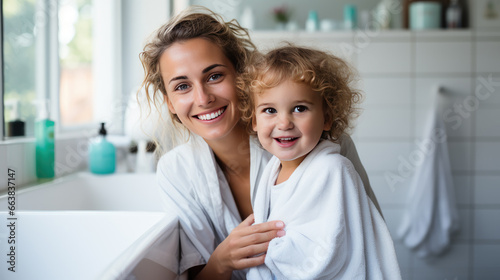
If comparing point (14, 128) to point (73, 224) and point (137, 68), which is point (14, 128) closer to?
point (73, 224)

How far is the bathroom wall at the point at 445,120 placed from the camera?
2.21m

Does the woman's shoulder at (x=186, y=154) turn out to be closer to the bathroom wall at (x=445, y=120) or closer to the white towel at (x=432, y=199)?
the bathroom wall at (x=445, y=120)

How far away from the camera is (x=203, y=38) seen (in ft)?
3.22

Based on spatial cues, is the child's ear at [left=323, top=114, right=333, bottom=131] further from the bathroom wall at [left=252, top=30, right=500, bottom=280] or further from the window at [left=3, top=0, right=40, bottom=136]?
the bathroom wall at [left=252, top=30, right=500, bottom=280]

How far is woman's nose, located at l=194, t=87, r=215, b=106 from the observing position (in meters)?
0.93

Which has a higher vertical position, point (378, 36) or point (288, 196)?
point (378, 36)

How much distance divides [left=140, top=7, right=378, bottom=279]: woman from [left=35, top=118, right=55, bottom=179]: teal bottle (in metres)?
0.41

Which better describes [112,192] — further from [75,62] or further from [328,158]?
[328,158]

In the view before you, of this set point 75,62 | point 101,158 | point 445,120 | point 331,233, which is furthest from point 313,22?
point 331,233

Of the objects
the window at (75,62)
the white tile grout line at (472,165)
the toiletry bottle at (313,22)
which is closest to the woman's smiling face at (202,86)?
the window at (75,62)

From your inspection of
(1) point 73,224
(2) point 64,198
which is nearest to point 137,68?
(2) point 64,198

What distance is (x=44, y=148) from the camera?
1253 millimetres

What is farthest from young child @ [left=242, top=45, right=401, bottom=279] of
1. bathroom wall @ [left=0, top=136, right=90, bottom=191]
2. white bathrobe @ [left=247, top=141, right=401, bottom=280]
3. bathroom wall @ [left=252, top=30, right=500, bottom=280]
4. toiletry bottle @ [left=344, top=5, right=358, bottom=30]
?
toiletry bottle @ [left=344, top=5, right=358, bottom=30]

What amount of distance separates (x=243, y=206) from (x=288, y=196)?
1.01 ft
